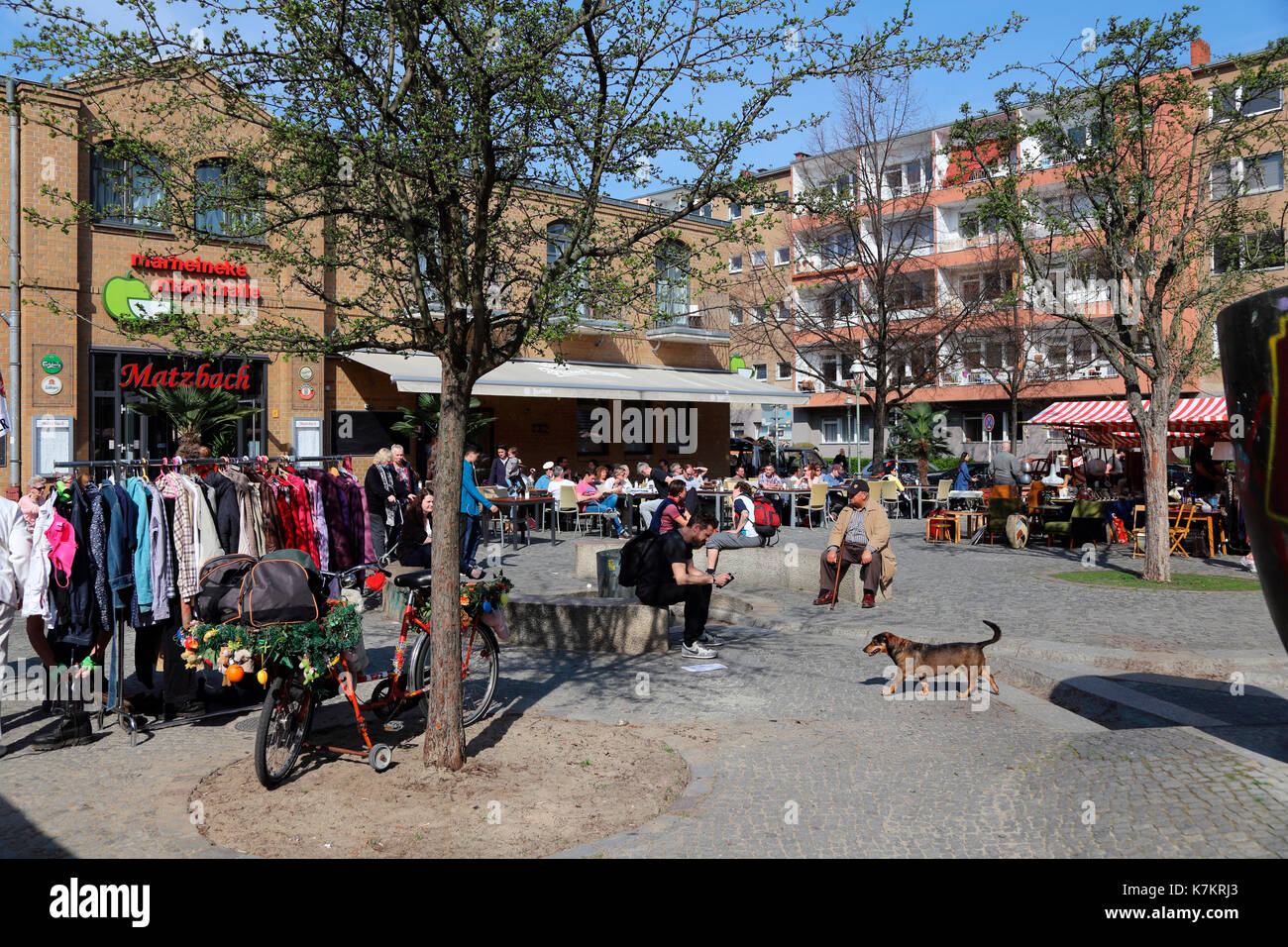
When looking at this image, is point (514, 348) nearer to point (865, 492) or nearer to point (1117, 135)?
point (865, 492)

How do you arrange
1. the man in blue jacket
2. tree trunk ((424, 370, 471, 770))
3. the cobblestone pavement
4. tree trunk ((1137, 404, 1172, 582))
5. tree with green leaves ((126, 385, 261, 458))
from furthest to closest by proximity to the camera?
tree with green leaves ((126, 385, 261, 458))
tree trunk ((1137, 404, 1172, 582))
the man in blue jacket
tree trunk ((424, 370, 471, 770))
the cobblestone pavement

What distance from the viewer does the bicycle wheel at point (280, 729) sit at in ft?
16.7

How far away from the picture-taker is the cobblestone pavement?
446cm

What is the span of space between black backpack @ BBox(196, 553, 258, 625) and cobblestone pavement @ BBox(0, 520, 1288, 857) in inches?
35.0

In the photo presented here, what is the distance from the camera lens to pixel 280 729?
17.4ft

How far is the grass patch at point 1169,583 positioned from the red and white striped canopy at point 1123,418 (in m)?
4.94

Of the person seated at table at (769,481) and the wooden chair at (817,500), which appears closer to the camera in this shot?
the wooden chair at (817,500)

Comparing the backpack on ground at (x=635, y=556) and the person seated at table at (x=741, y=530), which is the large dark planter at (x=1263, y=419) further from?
the person seated at table at (x=741, y=530)

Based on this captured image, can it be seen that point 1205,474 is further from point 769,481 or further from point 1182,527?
point 769,481

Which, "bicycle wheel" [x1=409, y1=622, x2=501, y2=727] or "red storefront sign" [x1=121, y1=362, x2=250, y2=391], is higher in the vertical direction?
"red storefront sign" [x1=121, y1=362, x2=250, y2=391]

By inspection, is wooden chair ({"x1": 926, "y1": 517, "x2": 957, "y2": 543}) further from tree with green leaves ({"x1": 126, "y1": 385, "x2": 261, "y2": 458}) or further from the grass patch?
tree with green leaves ({"x1": 126, "y1": 385, "x2": 261, "y2": 458})

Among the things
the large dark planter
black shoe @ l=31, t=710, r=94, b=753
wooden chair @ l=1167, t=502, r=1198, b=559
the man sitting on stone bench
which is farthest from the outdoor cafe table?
the large dark planter

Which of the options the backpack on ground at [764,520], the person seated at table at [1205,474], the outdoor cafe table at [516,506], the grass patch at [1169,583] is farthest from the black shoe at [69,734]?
the person seated at table at [1205,474]
